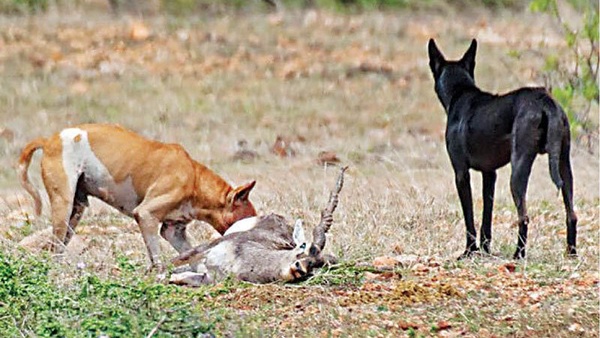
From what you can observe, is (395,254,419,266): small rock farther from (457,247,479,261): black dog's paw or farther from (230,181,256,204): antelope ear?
(230,181,256,204): antelope ear

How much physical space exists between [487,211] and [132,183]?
97.3 inches

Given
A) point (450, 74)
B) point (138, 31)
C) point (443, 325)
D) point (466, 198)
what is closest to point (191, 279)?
point (443, 325)

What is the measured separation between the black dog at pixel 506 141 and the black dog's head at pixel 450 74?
0.01m

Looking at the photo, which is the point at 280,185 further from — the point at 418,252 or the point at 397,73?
the point at 397,73

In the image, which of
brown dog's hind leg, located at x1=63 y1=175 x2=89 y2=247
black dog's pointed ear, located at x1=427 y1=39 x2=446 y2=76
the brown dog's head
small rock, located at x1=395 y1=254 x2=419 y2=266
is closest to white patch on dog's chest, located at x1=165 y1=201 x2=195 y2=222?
the brown dog's head

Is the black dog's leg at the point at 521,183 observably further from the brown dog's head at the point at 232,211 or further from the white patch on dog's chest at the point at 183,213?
the white patch on dog's chest at the point at 183,213

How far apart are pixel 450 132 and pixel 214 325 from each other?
341 centimetres

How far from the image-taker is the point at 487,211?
9617mm

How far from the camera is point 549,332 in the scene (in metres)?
7.21

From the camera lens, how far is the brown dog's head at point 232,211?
389 inches

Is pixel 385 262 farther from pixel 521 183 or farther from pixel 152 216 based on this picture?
pixel 152 216

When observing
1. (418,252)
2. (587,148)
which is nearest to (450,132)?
(418,252)

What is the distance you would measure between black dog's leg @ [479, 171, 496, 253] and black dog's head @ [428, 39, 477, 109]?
72 cm

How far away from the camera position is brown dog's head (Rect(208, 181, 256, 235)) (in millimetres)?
9891
